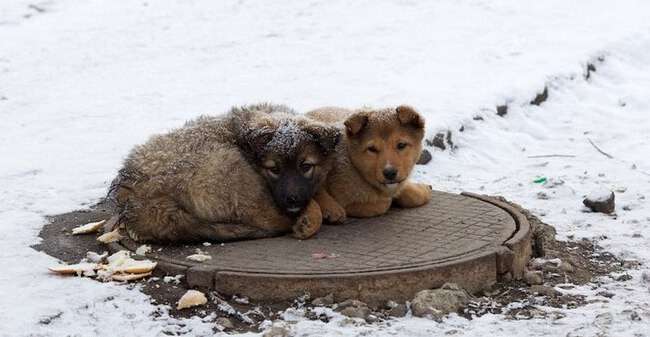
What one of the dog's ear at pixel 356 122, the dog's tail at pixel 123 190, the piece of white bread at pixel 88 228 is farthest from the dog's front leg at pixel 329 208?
the piece of white bread at pixel 88 228

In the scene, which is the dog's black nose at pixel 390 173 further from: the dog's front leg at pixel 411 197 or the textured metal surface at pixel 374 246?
the dog's front leg at pixel 411 197

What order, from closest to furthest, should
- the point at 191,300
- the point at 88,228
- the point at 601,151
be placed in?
the point at 191,300, the point at 88,228, the point at 601,151

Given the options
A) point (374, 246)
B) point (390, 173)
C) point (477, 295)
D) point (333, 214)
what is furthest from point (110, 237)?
point (477, 295)

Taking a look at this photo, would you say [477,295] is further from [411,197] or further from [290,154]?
[290,154]

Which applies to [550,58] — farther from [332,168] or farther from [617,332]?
[617,332]

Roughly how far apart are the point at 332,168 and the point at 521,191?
2757 mm

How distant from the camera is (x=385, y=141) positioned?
698 centimetres

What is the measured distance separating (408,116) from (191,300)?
2.21m

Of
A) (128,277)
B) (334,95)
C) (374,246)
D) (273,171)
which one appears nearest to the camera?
(128,277)

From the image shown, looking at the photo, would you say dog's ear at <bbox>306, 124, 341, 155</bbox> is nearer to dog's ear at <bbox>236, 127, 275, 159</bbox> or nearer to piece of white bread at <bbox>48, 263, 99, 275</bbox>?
dog's ear at <bbox>236, 127, 275, 159</bbox>

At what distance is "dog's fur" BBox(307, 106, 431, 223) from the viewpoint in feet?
22.9

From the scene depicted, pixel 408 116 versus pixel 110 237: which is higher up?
pixel 408 116

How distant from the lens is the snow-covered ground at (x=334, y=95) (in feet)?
19.8

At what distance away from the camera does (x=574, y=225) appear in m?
8.15
